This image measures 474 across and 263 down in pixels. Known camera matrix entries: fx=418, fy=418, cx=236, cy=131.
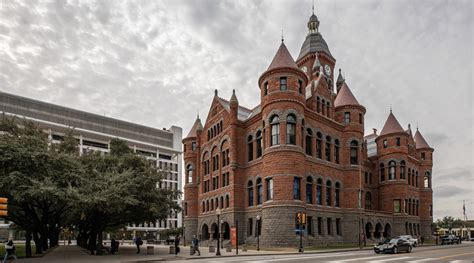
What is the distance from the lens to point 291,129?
45.7 m

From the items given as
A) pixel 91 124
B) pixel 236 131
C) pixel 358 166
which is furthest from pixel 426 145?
pixel 91 124

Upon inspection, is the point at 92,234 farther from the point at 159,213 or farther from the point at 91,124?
the point at 91,124

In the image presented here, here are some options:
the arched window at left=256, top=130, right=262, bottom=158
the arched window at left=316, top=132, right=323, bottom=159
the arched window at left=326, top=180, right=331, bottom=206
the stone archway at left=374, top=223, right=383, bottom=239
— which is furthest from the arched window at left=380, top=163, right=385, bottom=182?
the arched window at left=256, top=130, right=262, bottom=158

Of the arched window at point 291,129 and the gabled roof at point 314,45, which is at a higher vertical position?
the gabled roof at point 314,45

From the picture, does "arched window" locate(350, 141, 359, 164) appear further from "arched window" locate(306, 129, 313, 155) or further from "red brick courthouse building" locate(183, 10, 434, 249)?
"arched window" locate(306, 129, 313, 155)

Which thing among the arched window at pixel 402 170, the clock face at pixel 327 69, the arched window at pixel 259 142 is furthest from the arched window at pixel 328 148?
the clock face at pixel 327 69

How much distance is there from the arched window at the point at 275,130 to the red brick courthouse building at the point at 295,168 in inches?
4.4

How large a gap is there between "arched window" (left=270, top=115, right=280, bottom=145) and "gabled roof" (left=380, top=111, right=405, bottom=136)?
1125 inches

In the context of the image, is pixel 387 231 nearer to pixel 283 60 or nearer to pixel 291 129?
pixel 291 129

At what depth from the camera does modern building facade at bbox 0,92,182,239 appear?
105 meters

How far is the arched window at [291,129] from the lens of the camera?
45.3 metres

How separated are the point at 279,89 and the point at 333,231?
1868cm

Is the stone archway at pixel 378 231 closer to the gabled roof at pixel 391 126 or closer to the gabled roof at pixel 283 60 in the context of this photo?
the gabled roof at pixel 391 126

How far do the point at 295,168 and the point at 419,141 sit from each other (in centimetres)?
4650
